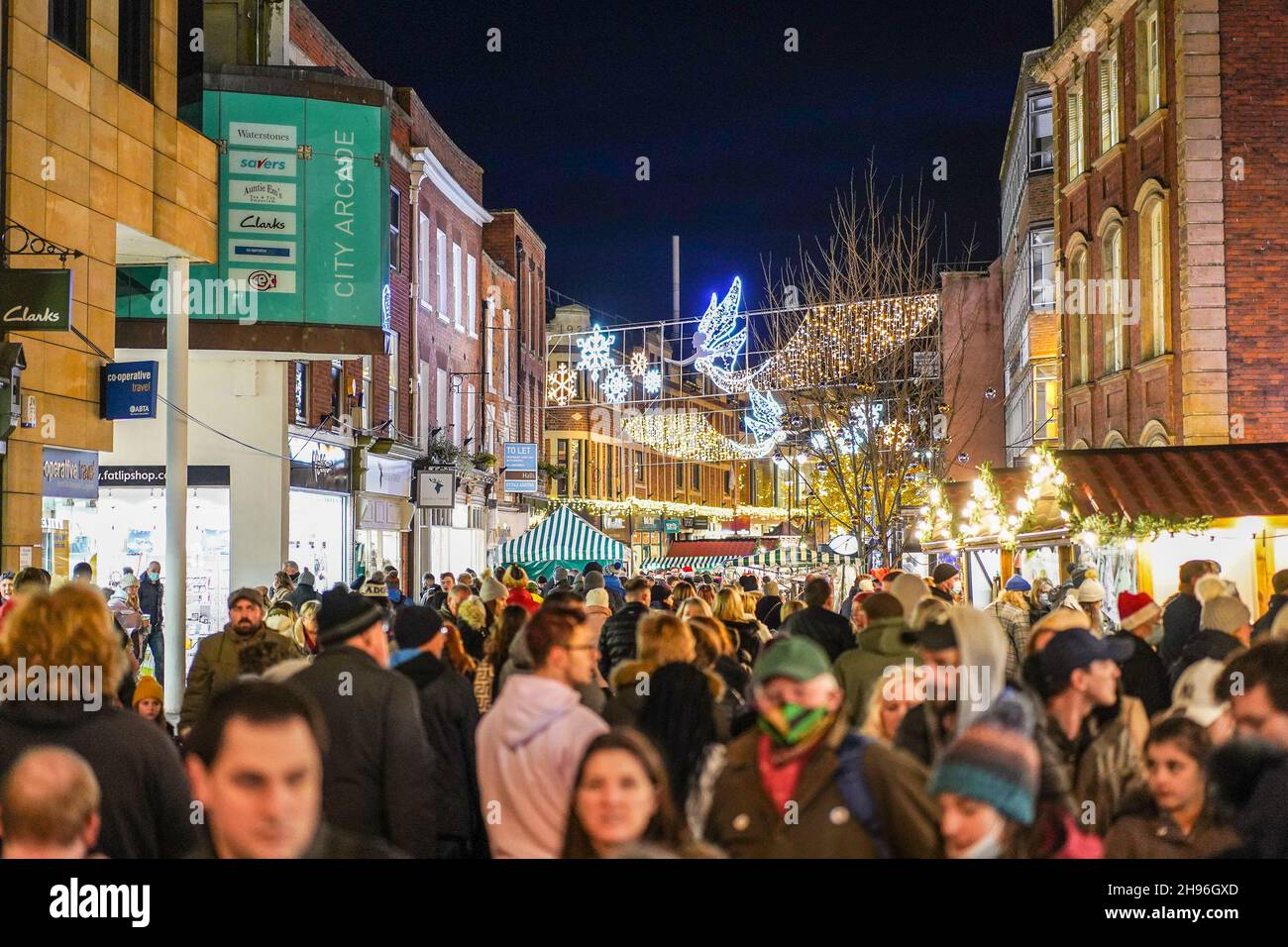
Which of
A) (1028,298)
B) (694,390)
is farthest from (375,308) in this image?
(694,390)

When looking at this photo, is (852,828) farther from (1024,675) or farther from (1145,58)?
(1145,58)

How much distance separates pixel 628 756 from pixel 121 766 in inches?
62.2

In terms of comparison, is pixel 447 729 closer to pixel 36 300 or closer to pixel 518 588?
pixel 518 588

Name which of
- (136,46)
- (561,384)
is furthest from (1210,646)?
(561,384)

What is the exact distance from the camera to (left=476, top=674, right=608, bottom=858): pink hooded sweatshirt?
15.2ft

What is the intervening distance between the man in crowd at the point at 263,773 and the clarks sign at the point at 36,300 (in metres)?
10.5

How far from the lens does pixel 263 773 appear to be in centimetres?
391

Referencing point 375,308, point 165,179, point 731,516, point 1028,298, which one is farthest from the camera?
point 731,516

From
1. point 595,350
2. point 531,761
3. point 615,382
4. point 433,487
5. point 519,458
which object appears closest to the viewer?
point 531,761

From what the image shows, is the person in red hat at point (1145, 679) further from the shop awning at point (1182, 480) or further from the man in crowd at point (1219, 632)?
the shop awning at point (1182, 480)

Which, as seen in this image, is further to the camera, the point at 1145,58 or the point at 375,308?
the point at 1145,58

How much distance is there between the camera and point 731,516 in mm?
78500

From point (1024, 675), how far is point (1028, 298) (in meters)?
33.9
